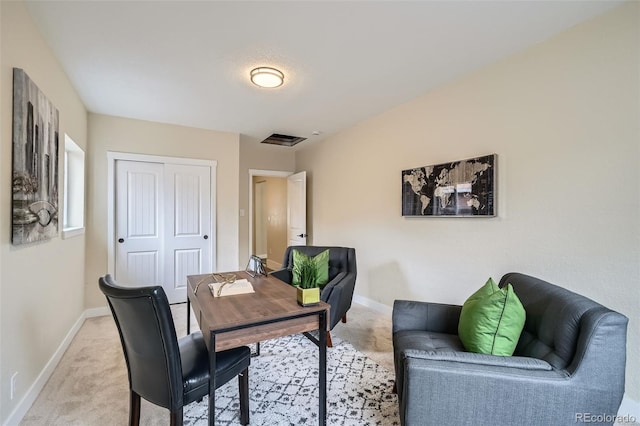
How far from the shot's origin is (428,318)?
1920 millimetres

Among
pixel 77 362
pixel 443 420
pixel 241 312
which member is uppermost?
pixel 241 312

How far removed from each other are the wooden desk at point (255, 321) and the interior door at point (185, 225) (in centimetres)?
237

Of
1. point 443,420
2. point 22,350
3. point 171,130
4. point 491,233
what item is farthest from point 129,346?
point 171,130

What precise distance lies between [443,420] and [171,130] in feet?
13.8

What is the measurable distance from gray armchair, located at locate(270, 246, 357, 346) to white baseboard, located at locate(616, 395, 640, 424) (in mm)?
1868

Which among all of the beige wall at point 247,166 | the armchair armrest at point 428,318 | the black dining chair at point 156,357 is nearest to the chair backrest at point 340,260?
the armchair armrest at point 428,318

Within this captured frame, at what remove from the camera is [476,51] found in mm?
2203

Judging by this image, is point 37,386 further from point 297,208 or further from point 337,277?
point 297,208

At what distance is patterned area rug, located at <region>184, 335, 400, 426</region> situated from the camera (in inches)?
67.6

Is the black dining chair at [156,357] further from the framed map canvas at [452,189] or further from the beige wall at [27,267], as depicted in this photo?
the framed map canvas at [452,189]

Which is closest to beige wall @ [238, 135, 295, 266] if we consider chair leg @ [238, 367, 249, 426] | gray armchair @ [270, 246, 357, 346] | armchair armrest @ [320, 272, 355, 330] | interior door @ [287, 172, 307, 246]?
interior door @ [287, 172, 307, 246]

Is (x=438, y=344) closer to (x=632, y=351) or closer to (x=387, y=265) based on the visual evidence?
(x=632, y=351)

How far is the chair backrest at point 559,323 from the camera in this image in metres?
1.14

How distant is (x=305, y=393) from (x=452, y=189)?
2.10 m
